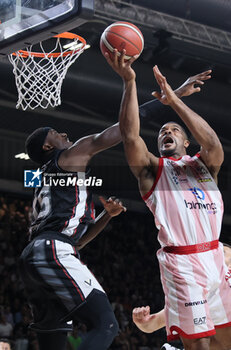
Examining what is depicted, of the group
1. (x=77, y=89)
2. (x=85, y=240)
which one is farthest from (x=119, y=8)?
(x=85, y=240)

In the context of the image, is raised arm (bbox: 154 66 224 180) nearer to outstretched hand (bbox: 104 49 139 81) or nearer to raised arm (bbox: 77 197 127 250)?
outstretched hand (bbox: 104 49 139 81)

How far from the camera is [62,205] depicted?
388cm

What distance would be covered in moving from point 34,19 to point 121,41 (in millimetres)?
1218

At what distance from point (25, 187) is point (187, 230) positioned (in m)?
10.7

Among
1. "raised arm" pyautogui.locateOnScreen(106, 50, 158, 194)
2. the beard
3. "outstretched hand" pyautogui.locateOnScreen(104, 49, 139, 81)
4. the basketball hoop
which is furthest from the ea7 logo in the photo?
the basketball hoop

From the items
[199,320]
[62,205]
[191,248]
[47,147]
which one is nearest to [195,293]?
[199,320]

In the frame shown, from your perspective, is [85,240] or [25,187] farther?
[25,187]

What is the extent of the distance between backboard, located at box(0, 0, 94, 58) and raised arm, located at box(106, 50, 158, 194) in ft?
3.02

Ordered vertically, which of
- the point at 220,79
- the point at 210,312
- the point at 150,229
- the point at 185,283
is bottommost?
the point at 150,229

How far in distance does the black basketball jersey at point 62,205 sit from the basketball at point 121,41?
2.74 feet

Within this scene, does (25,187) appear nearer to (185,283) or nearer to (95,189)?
(95,189)

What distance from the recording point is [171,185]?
3893 millimetres

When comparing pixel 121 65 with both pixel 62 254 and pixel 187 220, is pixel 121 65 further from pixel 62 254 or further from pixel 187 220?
pixel 62 254

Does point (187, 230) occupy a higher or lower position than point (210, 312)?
higher
